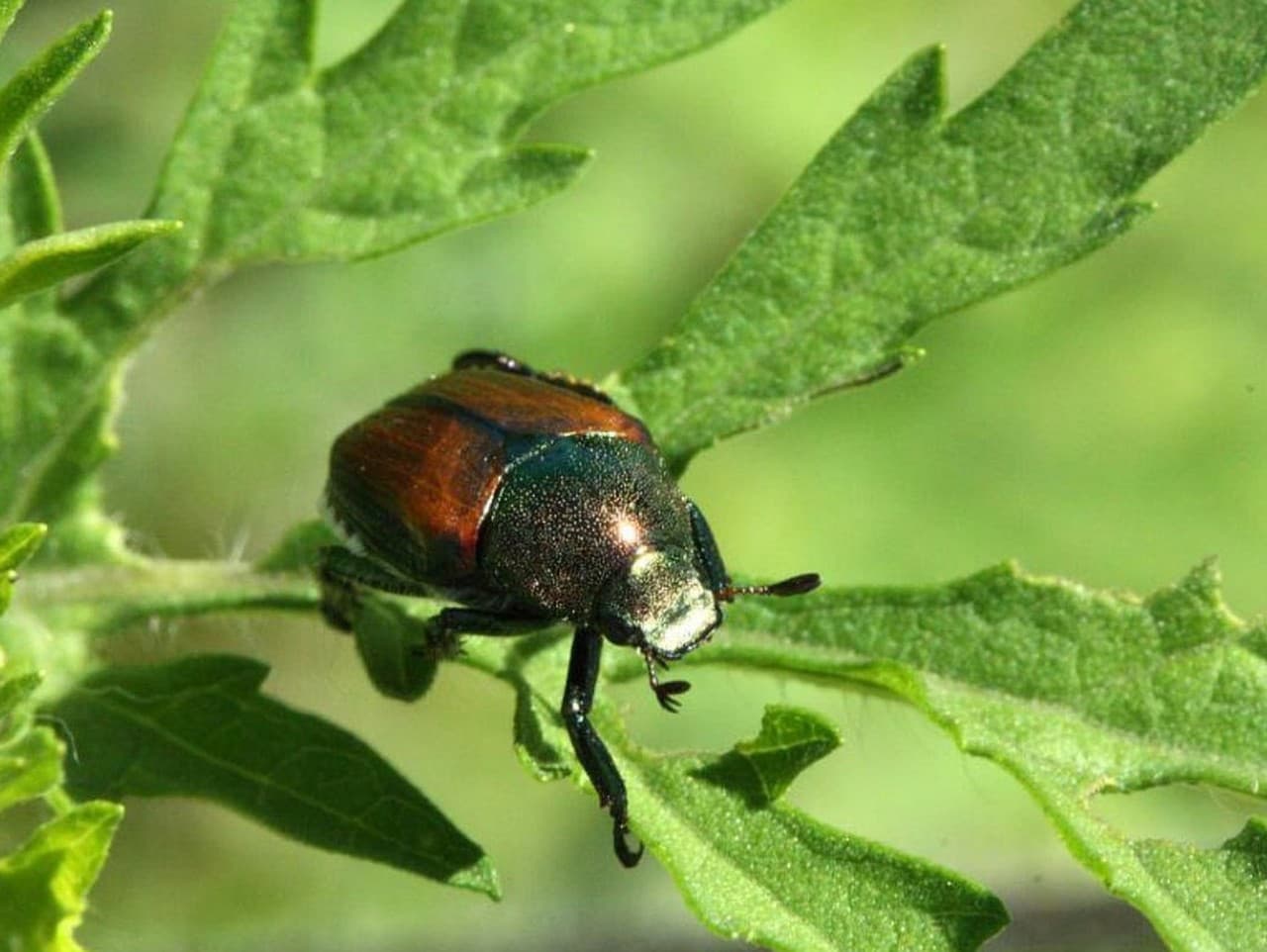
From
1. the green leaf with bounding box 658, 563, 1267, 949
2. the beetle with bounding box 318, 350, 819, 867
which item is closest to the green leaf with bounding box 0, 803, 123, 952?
the beetle with bounding box 318, 350, 819, 867

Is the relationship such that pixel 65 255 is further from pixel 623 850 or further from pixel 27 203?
pixel 623 850

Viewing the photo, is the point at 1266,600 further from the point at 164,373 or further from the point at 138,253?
the point at 138,253

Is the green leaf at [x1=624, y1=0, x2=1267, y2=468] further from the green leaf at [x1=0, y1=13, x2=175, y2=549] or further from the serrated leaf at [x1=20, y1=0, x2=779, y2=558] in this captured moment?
the green leaf at [x1=0, y1=13, x2=175, y2=549]

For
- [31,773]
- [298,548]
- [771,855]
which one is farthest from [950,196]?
[31,773]

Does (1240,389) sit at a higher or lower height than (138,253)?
lower

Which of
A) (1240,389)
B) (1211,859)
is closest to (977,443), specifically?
(1240,389)
